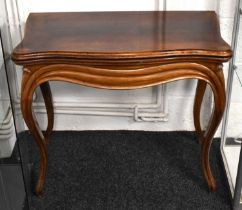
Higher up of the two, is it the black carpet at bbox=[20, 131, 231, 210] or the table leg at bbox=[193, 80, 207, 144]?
the table leg at bbox=[193, 80, 207, 144]

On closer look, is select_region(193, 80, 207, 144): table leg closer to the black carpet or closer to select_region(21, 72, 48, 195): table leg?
the black carpet

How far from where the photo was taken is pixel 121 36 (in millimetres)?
1639

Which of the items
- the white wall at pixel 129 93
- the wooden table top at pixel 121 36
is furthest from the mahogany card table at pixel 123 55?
the white wall at pixel 129 93

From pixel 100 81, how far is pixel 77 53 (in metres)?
0.13

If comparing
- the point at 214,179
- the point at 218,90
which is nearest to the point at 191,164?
the point at 214,179

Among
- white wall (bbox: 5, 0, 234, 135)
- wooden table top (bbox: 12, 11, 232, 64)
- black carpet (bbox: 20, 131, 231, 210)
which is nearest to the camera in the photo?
wooden table top (bbox: 12, 11, 232, 64)

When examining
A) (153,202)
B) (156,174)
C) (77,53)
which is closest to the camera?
(77,53)

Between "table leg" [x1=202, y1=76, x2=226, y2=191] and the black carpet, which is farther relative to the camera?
the black carpet

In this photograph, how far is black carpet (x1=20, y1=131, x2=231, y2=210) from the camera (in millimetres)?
1851

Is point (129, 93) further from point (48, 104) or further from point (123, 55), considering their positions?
point (123, 55)

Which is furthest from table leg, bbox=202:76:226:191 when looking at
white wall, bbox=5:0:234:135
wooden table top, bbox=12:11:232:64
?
white wall, bbox=5:0:234:135

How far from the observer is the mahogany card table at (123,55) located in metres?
1.52

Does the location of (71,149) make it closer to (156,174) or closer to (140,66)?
(156,174)

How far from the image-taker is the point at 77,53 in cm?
152
